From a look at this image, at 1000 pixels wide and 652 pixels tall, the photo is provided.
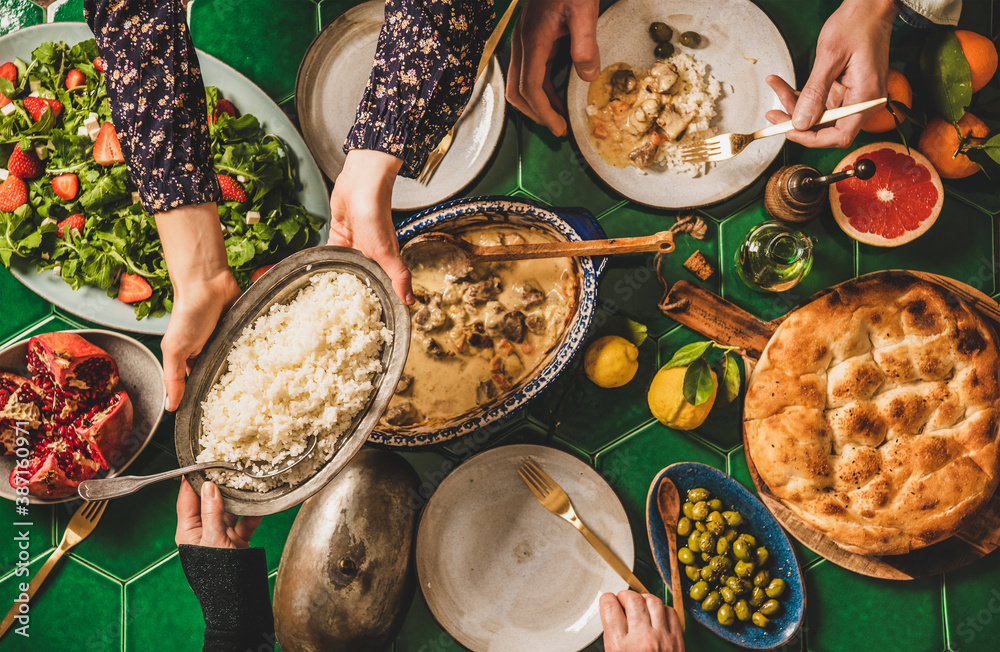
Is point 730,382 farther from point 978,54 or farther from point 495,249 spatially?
point 978,54

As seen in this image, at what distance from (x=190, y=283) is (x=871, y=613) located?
7.61ft

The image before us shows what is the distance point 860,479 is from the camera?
1652 millimetres

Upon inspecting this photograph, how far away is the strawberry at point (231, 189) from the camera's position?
1723 mm

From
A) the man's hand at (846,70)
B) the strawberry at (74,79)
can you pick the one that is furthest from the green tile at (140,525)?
the man's hand at (846,70)

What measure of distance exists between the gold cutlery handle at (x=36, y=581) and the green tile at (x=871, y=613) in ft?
8.19

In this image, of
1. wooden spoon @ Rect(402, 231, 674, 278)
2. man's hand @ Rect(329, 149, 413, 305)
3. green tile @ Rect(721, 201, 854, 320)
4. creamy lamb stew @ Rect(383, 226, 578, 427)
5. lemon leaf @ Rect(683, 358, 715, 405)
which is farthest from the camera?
green tile @ Rect(721, 201, 854, 320)

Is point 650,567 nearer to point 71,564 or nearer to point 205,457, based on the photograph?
point 205,457

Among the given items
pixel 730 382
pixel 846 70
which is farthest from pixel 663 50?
pixel 730 382

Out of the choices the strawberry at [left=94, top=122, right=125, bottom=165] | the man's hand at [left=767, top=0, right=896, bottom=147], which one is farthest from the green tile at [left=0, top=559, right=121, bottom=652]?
the man's hand at [left=767, top=0, right=896, bottom=147]

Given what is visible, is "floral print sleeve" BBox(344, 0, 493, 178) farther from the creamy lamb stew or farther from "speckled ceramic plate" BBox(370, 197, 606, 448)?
the creamy lamb stew

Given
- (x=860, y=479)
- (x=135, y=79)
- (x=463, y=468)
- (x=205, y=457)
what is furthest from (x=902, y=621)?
(x=135, y=79)

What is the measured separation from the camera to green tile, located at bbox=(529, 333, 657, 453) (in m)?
1.83

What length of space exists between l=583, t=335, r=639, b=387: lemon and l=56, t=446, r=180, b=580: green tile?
144 centimetres

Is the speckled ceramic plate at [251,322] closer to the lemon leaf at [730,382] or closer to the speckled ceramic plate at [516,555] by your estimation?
the speckled ceramic plate at [516,555]
